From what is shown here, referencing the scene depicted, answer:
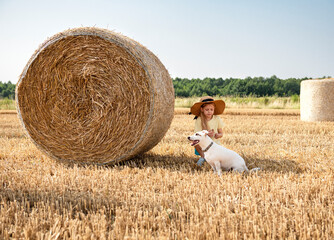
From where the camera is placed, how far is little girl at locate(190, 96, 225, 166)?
15.9 feet

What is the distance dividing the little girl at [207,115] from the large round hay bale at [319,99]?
732 centimetres

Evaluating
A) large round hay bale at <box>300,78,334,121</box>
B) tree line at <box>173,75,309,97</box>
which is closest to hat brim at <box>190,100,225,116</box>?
large round hay bale at <box>300,78,334,121</box>

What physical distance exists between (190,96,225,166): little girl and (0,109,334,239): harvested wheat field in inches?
19.9

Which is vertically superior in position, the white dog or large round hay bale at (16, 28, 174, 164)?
large round hay bale at (16, 28, 174, 164)

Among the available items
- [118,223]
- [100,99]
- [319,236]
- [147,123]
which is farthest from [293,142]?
[118,223]

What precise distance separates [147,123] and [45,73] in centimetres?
175

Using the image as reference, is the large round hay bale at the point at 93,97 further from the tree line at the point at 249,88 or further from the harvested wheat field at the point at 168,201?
the tree line at the point at 249,88

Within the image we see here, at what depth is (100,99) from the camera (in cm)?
484

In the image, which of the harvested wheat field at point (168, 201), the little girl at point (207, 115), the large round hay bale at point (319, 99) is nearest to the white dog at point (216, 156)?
the harvested wheat field at point (168, 201)

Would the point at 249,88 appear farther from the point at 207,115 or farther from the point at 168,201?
the point at 168,201

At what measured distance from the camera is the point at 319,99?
11039 millimetres

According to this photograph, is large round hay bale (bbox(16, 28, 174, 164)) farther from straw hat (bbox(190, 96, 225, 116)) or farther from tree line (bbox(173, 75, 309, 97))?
tree line (bbox(173, 75, 309, 97))

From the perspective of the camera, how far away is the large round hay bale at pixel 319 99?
428 inches

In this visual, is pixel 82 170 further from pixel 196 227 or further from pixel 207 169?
pixel 196 227
